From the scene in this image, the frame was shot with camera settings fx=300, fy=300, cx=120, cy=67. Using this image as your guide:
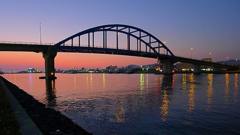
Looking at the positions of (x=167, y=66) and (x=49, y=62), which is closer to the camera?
(x=49, y=62)

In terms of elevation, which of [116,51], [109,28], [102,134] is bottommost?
[102,134]

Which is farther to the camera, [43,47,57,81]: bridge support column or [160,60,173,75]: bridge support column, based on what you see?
[160,60,173,75]: bridge support column

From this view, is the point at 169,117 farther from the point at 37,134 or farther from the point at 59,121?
the point at 37,134

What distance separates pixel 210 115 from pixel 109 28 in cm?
11425

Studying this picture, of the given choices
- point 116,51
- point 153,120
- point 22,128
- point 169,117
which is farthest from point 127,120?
point 116,51

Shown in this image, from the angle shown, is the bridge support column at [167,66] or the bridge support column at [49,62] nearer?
the bridge support column at [49,62]

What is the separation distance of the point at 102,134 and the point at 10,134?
8.58m

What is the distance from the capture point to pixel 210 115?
25703mm

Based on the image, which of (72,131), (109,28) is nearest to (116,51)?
(109,28)

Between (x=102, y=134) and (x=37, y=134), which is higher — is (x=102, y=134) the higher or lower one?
the lower one

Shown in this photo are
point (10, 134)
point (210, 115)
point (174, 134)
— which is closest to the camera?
point (10, 134)

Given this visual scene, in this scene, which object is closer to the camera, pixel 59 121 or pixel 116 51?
pixel 59 121

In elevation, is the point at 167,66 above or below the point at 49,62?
below

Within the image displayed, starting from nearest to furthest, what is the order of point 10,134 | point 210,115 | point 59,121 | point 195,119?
1. point 10,134
2. point 59,121
3. point 195,119
4. point 210,115
